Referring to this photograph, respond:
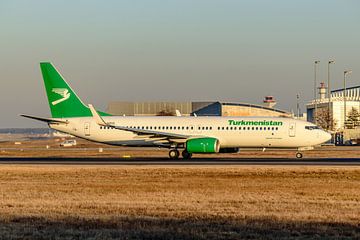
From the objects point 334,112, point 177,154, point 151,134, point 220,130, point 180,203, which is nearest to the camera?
point 180,203

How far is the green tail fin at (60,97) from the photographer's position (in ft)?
183

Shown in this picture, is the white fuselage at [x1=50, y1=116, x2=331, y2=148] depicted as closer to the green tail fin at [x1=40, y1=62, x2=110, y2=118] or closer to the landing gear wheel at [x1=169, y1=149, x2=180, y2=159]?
the green tail fin at [x1=40, y1=62, x2=110, y2=118]

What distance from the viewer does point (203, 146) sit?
165ft

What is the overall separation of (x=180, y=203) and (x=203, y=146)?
27868 mm

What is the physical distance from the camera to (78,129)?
2183 inches

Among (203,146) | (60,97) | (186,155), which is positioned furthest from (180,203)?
(60,97)

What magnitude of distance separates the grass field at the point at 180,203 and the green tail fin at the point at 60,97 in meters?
18.3

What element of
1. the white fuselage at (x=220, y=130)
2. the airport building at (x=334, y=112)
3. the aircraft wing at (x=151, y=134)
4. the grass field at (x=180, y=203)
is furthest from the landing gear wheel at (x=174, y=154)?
the airport building at (x=334, y=112)

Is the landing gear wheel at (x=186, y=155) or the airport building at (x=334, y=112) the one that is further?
the airport building at (x=334, y=112)

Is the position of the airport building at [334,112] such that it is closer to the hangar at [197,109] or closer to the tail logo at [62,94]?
the hangar at [197,109]

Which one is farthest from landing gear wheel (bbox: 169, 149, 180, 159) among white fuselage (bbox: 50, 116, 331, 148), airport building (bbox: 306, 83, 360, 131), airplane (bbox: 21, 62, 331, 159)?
airport building (bbox: 306, 83, 360, 131)

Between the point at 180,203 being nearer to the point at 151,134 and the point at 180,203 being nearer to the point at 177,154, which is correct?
the point at 177,154

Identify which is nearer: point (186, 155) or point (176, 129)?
point (186, 155)

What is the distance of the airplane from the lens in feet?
→ 172
